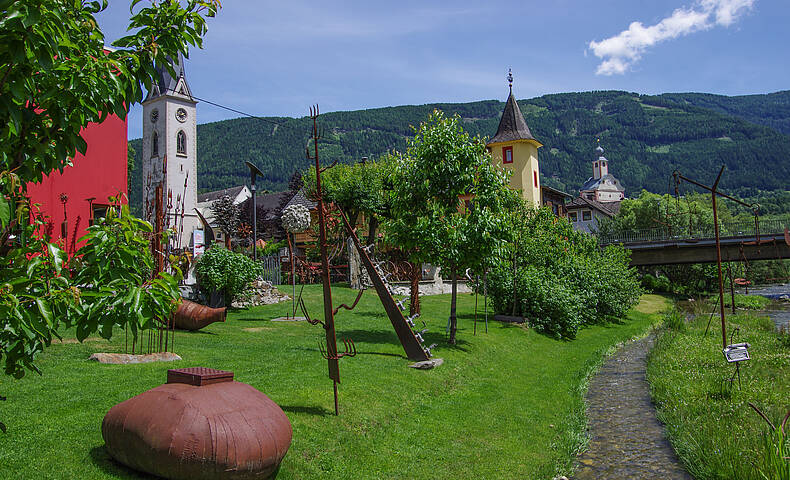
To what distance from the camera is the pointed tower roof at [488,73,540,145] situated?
54.8m

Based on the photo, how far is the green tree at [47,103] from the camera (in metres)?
3.19

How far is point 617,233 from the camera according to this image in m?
67.6

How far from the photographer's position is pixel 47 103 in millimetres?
3576

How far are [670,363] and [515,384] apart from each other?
5.87 metres

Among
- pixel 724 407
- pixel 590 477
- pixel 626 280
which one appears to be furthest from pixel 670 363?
pixel 626 280

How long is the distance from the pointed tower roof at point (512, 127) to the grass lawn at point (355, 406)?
40.2m

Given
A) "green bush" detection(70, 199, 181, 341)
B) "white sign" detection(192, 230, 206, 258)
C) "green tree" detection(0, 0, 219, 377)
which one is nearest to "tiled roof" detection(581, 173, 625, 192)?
"white sign" detection(192, 230, 206, 258)

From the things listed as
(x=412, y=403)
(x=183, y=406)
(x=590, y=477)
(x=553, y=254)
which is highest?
(x=553, y=254)

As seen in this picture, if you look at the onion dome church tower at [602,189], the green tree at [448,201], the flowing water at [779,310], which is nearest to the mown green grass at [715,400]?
the green tree at [448,201]

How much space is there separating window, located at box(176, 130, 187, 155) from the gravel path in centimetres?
5020

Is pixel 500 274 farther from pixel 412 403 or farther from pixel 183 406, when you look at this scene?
pixel 183 406

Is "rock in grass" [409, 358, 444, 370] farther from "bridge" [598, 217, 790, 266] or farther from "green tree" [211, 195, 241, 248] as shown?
"green tree" [211, 195, 241, 248]

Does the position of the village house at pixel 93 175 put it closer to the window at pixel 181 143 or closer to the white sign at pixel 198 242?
the white sign at pixel 198 242

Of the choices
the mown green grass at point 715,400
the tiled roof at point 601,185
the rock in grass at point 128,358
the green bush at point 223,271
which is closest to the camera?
the mown green grass at point 715,400
